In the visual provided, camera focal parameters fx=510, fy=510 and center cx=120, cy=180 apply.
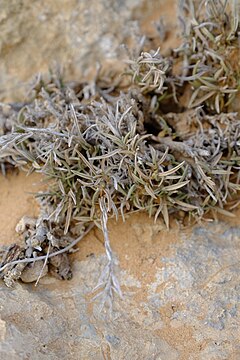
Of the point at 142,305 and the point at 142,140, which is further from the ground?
the point at 142,140

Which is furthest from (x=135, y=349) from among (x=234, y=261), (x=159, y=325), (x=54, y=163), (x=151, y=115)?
(x=151, y=115)

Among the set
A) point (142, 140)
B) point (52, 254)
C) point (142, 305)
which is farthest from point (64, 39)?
point (142, 305)

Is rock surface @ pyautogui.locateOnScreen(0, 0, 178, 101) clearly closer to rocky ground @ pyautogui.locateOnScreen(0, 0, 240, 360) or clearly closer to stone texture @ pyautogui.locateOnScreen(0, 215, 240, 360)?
rocky ground @ pyautogui.locateOnScreen(0, 0, 240, 360)

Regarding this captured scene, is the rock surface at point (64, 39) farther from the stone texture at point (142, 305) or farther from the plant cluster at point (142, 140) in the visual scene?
the stone texture at point (142, 305)

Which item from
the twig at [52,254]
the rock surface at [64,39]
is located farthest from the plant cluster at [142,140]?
the rock surface at [64,39]

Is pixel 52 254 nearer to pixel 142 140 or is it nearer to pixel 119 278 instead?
pixel 119 278

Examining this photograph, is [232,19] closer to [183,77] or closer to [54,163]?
[183,77]
